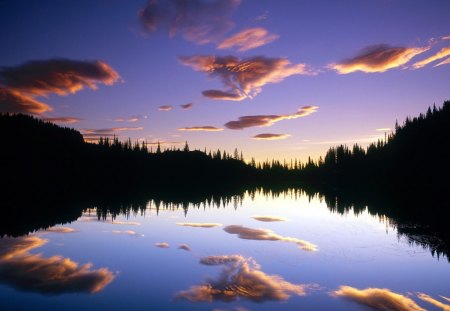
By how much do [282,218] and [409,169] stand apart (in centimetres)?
12532

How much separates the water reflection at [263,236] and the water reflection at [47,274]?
1590cm

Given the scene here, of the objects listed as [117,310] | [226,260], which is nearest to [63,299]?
[117,310]

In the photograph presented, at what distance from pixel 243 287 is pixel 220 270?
3.80 metres

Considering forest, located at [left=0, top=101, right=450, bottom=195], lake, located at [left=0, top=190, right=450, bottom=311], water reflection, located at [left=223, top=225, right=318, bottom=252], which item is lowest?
water reflection, located at [left=223, top=225, right=318, bottom=252]

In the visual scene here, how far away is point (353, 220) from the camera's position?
154 ft

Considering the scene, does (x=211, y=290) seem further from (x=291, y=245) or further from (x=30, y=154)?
(x=30, y=154)

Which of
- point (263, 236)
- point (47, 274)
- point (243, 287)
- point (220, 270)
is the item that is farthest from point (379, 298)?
point (47, 274)

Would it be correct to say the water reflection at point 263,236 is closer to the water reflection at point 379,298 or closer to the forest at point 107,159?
the water reflection at point 379,298

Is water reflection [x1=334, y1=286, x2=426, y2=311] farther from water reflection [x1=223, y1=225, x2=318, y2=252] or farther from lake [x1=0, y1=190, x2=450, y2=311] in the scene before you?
water reflection [x1=223, y1=225, x2=318, y2=252]

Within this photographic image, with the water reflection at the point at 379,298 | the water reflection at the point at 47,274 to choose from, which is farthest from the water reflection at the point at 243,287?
the water reflection at the point at 47,274

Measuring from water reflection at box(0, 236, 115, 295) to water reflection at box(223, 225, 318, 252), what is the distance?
15.9m

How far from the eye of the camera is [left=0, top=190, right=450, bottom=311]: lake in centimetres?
1609

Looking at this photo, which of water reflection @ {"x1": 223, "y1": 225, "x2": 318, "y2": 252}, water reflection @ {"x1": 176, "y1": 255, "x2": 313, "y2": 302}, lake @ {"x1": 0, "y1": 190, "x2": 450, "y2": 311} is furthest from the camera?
water reflection @ {"x1": 223, "y1": 225, "x2": 318, "y2": 252}

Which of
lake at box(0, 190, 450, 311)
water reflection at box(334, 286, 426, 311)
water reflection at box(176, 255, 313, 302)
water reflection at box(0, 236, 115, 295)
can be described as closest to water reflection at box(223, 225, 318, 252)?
lake at box(0, 190, 450, 311)
